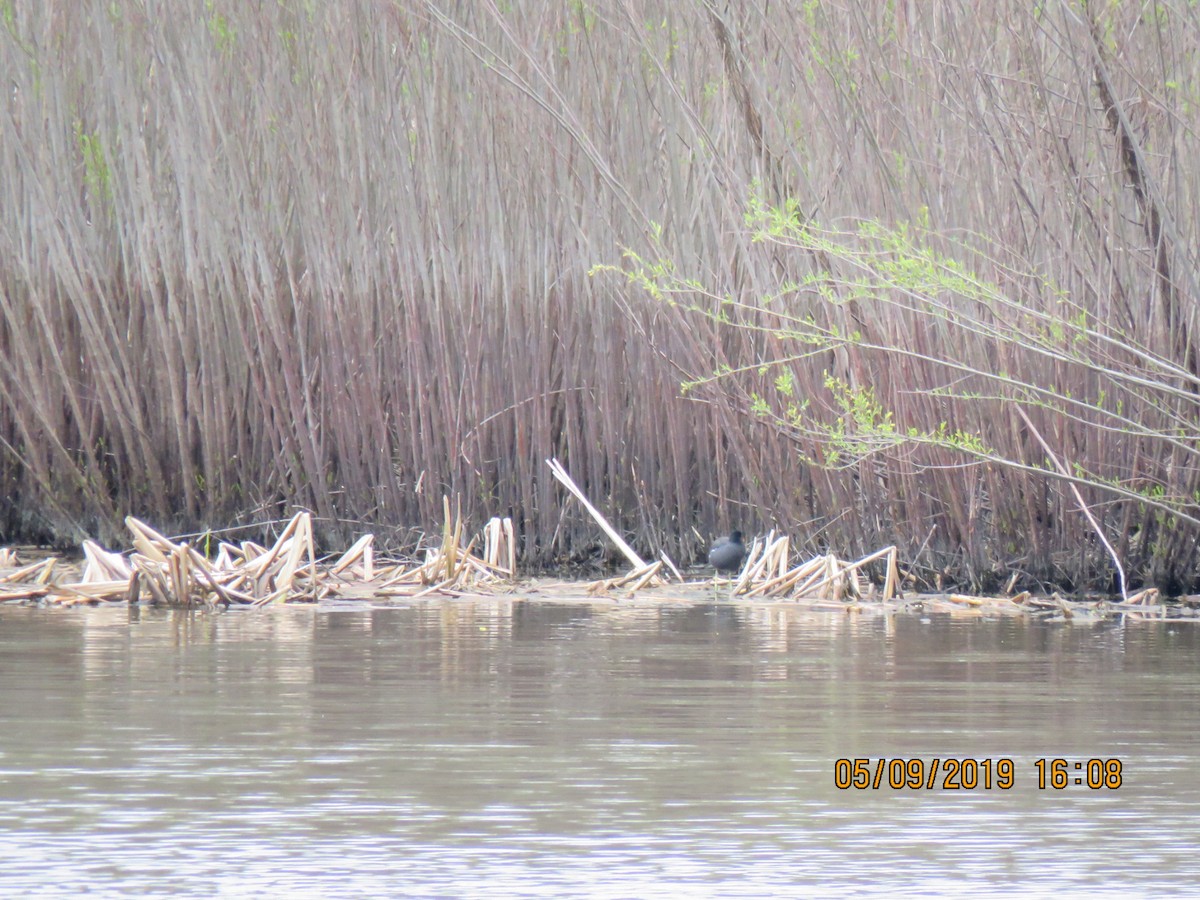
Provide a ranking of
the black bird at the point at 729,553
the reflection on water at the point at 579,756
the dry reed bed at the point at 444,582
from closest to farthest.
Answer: the reflection on water at the point at 579,756, the dry reed bed at the point at 444,582, the black bird at the point at 729,553

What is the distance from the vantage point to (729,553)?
6.89m

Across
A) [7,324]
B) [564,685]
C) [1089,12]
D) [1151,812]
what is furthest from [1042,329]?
[7,324]

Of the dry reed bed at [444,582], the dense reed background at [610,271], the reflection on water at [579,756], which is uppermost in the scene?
the dense reed background at [610,271]

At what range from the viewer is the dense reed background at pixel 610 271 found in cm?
620

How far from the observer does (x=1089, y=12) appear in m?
5.98

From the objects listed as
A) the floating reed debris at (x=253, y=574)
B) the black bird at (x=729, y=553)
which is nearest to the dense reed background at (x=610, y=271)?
the black bird at (x=729, y=553)

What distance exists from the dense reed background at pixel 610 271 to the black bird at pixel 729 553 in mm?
173

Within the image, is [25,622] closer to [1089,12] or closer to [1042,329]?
[1042,329]

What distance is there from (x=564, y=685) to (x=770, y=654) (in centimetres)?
77

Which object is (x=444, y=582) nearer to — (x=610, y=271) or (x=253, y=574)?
(x=253, y=574)

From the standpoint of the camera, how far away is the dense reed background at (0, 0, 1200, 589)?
6199 millimetres

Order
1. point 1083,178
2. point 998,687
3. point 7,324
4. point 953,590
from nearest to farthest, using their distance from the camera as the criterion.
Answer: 1. point 998,687
2. point 1083,178
3. point 953,590
4. point 7,324

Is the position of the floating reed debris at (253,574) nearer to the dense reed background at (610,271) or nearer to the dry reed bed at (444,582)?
the dry reed bed at (444,582)

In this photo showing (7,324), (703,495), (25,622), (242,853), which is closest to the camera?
(242,853)
